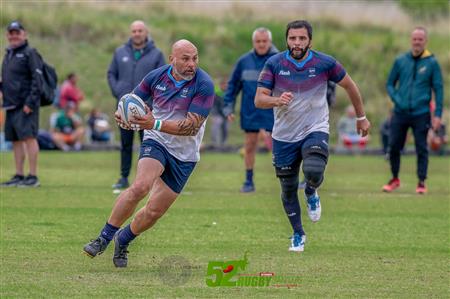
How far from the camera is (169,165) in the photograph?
32.9 ft

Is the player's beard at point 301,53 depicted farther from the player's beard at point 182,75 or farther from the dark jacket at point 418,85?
the dark jacket at point 418,85

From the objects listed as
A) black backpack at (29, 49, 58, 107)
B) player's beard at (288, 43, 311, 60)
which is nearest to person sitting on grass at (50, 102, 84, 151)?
black backpack at (29, 49, 58, 107)

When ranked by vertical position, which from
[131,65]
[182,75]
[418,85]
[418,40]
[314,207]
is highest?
[418,40]

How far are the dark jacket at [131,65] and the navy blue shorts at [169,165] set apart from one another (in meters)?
6.27

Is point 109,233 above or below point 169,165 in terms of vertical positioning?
below

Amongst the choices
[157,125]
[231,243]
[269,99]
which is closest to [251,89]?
[231,243]

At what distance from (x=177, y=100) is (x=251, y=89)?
22.2 feet

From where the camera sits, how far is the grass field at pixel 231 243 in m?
9.09

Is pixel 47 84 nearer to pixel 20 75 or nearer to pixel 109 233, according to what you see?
pixel 20 75

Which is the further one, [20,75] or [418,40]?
[418,40]

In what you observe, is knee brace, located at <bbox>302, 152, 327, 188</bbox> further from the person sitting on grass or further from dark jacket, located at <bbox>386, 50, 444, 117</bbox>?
the person sitting on grass

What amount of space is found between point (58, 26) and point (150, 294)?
31.3m

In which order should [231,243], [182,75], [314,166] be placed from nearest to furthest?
[182,75], [314,166], [231,243]

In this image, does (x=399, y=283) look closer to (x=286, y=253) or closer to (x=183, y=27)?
(x=286, y=253)
